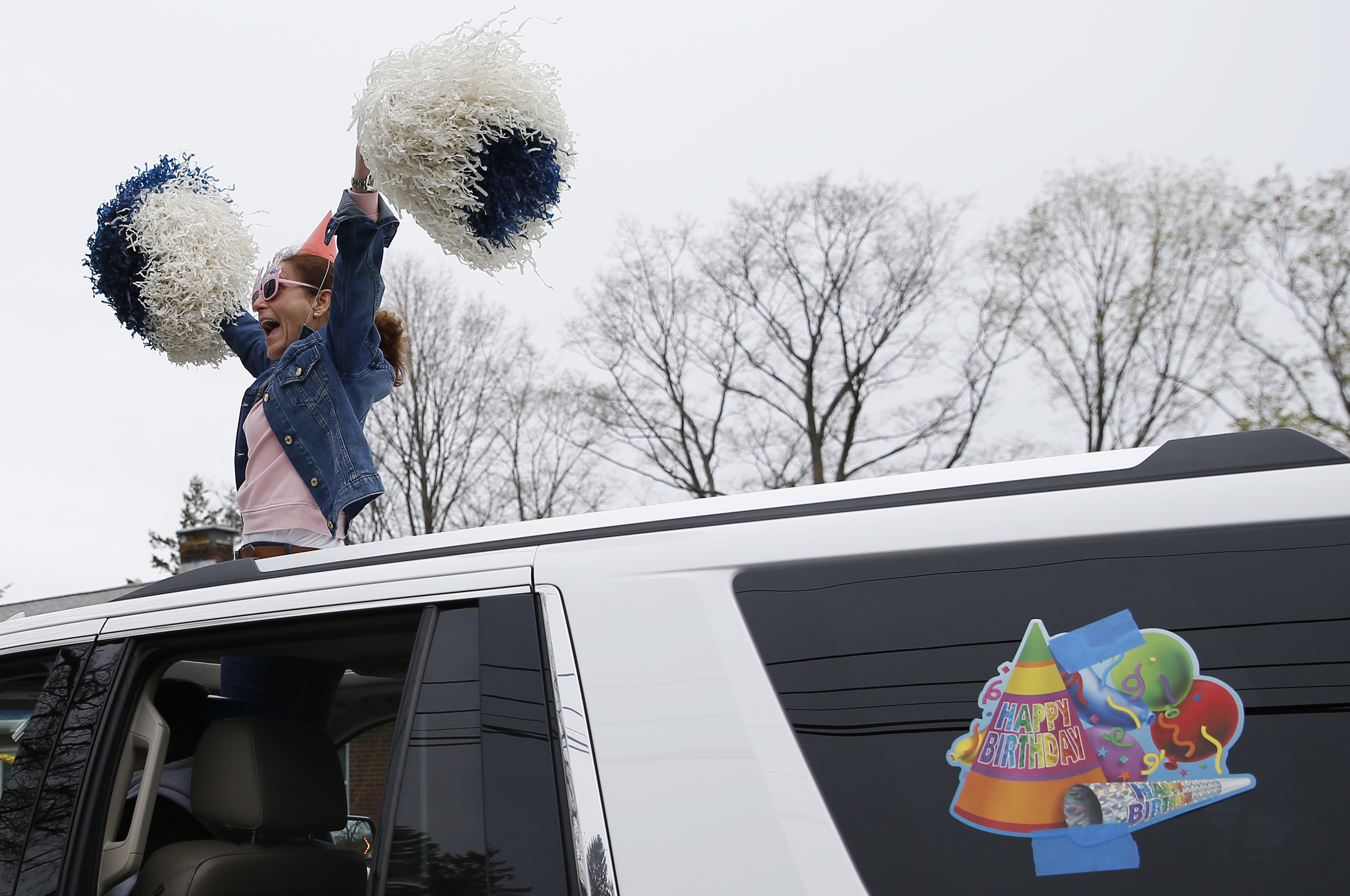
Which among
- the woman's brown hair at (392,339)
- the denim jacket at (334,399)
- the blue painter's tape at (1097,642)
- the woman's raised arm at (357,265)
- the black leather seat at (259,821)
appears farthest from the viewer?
the woman's brown hair at (392,339)

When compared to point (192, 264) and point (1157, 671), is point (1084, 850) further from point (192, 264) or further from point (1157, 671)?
point (192, 264)

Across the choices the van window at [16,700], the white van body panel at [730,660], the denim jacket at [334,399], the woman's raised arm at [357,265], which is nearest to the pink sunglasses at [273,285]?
the denim jacket at [334,399]

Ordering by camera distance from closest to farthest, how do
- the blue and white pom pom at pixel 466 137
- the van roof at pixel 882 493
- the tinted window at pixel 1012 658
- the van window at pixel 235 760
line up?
the tinted window at pixel 1012 658 → the van roof at pixel 882 493 → the van window at pixel 235 760 → the blue and white pom pom at pixel 466 137

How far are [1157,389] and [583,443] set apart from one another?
11.9m

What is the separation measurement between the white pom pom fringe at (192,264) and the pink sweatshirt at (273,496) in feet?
2.65

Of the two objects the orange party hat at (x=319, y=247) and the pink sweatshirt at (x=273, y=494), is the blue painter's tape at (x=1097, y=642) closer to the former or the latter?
the pink sweatshirt at (x=273, y=494)

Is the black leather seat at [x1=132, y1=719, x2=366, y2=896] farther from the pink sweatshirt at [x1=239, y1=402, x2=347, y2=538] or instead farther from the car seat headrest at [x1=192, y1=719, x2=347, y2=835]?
the pink sweatshirt at [x1=239, y1=402, x2=347, y2=538]

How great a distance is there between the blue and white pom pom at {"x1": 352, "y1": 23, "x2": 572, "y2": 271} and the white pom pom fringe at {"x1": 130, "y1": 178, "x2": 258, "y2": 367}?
135cm

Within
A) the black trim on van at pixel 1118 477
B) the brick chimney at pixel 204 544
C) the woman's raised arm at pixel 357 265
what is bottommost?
the black trim on van at pixel 1118 477

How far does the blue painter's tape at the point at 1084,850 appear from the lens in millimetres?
1038

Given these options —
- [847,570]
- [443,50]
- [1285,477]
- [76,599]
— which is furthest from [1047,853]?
[76,599]

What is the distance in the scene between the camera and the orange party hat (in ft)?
9.02

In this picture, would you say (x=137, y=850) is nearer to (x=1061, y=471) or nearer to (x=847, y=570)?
(x=847, y=570)

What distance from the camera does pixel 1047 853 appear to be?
106cm
